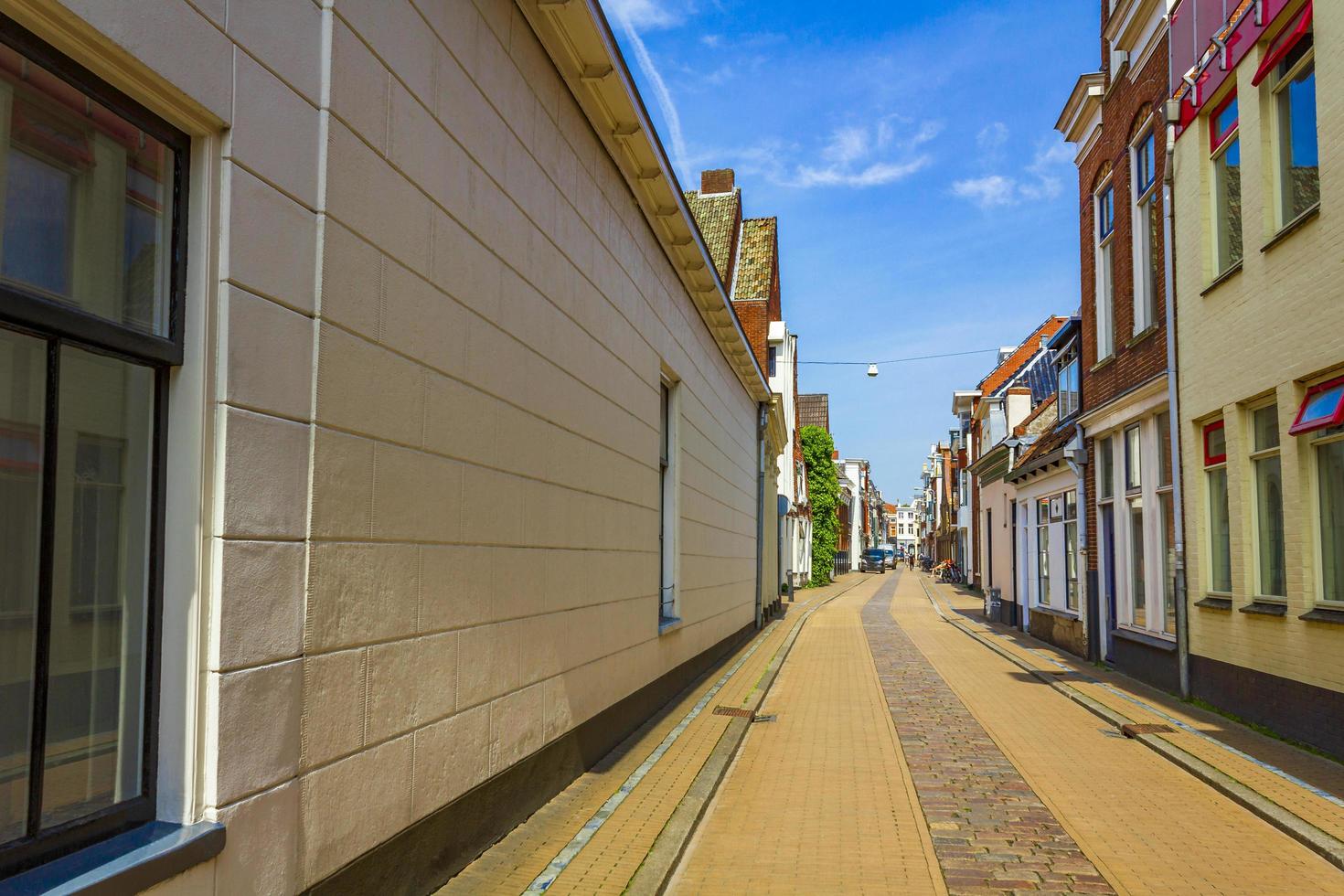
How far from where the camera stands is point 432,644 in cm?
444

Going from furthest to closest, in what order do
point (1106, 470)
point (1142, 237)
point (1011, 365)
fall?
point (1011, 365) < point (1106, 470) < point (1142, 237)

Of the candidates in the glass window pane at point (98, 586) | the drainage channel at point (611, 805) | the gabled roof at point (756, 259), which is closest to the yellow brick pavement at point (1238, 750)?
the drainage channel at point (611, 805)

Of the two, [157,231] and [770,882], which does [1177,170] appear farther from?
[157,231]

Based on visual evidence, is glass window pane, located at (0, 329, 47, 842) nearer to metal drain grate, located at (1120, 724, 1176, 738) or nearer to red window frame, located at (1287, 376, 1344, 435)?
red window frame, located at (1287, 376, 1344, 435)

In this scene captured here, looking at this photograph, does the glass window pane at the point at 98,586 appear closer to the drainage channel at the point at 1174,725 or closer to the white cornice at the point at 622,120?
the white cornice at the point at 622,120

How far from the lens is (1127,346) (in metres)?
13.3

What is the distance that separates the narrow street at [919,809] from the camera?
5.12 meters

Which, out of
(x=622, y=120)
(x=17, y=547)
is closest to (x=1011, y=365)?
(x=622, y=120)

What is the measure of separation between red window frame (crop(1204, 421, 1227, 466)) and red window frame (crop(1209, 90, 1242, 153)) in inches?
108

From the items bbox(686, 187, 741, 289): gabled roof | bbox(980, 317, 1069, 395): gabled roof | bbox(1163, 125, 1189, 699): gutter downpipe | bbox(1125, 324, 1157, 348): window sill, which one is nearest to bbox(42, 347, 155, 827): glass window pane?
bbox(1163, 125, 1189, 699): gutter downpipe

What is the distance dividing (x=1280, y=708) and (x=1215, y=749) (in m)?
0.97

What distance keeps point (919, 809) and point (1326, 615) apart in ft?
12.5

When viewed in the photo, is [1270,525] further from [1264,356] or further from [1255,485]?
[1264,356]

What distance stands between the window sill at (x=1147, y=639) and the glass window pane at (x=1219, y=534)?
1.15 metres
